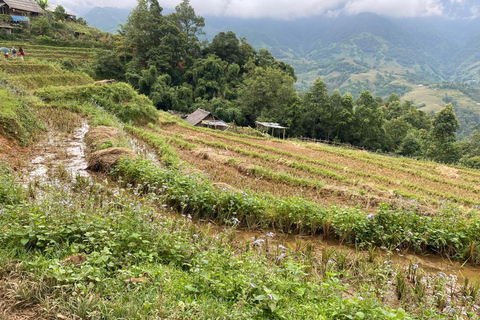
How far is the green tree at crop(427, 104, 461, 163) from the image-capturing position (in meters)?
29.9

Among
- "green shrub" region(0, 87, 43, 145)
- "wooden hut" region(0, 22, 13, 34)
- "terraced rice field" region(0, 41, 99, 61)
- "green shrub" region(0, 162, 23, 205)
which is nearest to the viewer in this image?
"green shrub" region(0, 162, 23, 205)

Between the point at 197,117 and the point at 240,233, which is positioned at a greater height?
the point at 197,117

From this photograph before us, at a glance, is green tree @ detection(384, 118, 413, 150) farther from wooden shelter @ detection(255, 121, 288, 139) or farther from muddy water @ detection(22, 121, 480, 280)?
muddy water @ detection(22, 121, 480, 280)

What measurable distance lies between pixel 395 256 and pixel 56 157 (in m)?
10.5

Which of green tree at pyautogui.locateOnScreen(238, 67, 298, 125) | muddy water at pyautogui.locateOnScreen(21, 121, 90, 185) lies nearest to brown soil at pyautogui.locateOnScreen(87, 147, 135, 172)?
muddy water at pyautogui.locateOnScreen(21, 121, 90, 185)

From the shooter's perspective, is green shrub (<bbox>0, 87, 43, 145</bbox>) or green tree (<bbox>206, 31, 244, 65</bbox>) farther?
green tree (<bbox>206, 31, 244, 65</bbox>)

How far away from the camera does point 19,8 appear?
42281 mm

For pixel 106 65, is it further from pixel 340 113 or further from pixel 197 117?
pixel 340 113

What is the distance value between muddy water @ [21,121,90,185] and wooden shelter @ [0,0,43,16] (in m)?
46.1

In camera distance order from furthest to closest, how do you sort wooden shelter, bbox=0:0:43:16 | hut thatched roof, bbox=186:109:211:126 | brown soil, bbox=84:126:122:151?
1. wooden shelter, bbox=0:0:43:16
2. hut thatched roof, bbox=186:109:211:126
3. brown soil, bbox=84:126:122:151

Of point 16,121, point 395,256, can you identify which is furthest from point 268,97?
point 395,256

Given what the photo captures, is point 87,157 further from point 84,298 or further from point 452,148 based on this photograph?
point 452,148

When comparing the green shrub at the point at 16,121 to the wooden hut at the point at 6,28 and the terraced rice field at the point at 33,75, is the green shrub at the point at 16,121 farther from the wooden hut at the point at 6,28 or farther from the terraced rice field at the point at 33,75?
the wooden hut at the point at 6,28

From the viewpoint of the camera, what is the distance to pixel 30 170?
7.23 metres
